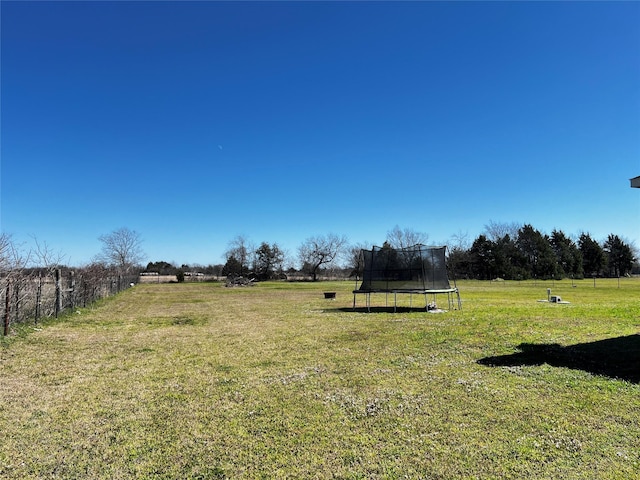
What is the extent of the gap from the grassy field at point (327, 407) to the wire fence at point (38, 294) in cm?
161

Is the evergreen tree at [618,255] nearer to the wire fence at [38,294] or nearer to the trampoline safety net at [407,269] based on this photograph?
the trampoline safety net at [407,269]

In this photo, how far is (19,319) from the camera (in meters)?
9.77

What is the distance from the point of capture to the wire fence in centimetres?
871

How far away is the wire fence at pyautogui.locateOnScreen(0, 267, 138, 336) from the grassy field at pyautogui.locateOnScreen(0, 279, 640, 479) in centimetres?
161

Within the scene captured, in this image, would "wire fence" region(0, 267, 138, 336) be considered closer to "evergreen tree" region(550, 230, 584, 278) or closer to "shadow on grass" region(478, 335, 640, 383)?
"shadow on grass" region(478, 335, 640, 383)

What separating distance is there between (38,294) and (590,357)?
13110mm

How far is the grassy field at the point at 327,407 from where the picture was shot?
2.83 m

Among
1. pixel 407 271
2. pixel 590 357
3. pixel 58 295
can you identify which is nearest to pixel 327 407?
pixel 590 357

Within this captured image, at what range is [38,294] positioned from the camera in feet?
34.4

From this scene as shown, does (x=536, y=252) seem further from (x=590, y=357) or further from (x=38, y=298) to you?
(x=38, y=298)

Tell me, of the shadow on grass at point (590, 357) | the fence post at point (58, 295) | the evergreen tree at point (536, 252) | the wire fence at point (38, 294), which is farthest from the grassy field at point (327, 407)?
the evergreen tree at point (536, 252)

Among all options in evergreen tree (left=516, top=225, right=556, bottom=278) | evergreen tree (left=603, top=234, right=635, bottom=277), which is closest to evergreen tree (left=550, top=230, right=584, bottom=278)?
evergreen tree (left=516, top=225, right=556, bottom=278)

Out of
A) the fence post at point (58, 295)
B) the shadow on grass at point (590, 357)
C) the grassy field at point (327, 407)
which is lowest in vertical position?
the shadow on grass at point (590, 357)

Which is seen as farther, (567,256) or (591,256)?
(591,256)
